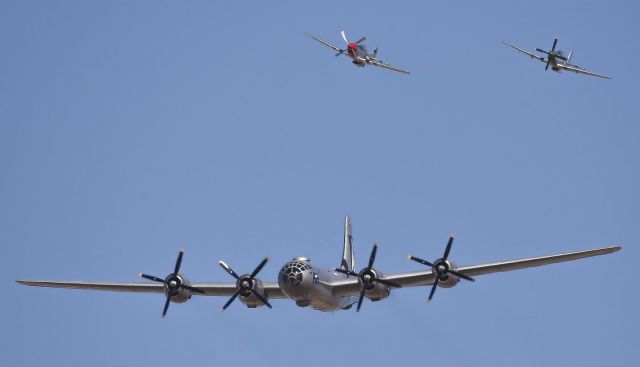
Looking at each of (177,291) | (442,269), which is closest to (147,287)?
(177,291)

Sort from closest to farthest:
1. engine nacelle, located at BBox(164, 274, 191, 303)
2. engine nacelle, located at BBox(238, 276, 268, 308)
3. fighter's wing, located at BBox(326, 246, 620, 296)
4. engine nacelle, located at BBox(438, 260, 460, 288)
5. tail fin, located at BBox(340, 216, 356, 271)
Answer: fighter's wing, located at BBox(326, 246, 620, 296) < engine nacelle, located at BBox(438, 260, 460, 288) < engine nacelle, located at BBox(238, 276, 268, 308) < engine nacelle, located at BBox(164, 274, 191, 303) < tail fin, located at BBox(340, 216, 356, 271)

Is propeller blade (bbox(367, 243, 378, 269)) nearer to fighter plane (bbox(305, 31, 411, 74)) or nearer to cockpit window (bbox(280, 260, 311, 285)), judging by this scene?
cockpit window (bbox(280, 260, 311, 285))

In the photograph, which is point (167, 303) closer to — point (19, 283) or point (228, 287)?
point (228, 287)

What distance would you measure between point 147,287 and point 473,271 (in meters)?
20.3

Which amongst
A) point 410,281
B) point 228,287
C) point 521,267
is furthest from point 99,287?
point 521,267

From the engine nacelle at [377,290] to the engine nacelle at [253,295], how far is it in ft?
21.7

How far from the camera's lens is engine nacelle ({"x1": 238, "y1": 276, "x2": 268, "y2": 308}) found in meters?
57.9

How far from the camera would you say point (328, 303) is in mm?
56562

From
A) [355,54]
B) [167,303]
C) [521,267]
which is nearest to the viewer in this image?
[521,267]

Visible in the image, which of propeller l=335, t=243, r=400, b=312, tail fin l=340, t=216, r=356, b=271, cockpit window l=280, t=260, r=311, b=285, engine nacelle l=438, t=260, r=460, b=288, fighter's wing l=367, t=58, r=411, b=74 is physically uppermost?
fighter's wing l=367, t=58, r=411, b=74

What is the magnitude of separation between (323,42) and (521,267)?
1777 inches

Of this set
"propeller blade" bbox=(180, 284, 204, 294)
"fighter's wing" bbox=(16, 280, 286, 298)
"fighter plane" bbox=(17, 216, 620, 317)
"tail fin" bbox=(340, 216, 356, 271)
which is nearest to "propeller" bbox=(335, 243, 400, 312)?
"fighter plane" bbox=(17, 216, 620, 317)

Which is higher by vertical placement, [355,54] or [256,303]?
[355,54]

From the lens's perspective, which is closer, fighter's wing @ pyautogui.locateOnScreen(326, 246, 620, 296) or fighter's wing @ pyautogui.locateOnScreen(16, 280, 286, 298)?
fighter's wing @ pyautogui.locateOnScreen(326, 246, 620, 296)
